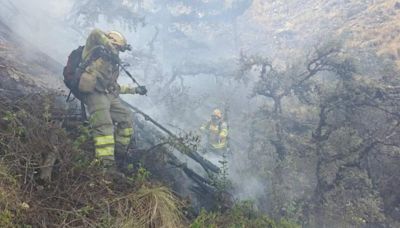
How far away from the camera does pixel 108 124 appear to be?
15.7 ft

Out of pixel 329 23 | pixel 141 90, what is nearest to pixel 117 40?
pixel 141 90

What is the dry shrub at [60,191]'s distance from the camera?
3.01m

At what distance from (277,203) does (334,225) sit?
0.93 meters

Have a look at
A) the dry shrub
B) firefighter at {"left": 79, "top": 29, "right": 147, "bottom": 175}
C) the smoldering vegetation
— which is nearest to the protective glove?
firefighter at {"left": 79, "top": 29, "right": 147, "bottom": 175}

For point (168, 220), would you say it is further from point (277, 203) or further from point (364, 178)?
point (364, 178)

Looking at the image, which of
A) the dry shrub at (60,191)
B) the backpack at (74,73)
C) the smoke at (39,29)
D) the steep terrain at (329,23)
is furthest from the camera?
the steep terrain at (329,23)

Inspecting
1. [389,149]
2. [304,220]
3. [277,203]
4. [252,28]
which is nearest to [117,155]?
[277,203]

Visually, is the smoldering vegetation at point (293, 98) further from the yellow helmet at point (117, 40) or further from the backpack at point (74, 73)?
the backpack at point (74, 73)

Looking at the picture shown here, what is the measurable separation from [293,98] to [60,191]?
426 inches

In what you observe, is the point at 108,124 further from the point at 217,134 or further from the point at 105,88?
the point at 217,134

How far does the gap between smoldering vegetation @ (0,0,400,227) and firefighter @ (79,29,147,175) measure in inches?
40.5

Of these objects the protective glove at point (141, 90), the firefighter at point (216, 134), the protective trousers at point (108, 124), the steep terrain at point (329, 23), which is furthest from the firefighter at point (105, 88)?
the steep terrain at point (329, 23)

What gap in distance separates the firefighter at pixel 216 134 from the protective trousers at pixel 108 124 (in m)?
4.32

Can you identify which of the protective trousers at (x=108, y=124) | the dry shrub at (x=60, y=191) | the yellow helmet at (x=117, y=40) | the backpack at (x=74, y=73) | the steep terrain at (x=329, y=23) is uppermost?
the steep terrain at (x=329, y=23)
